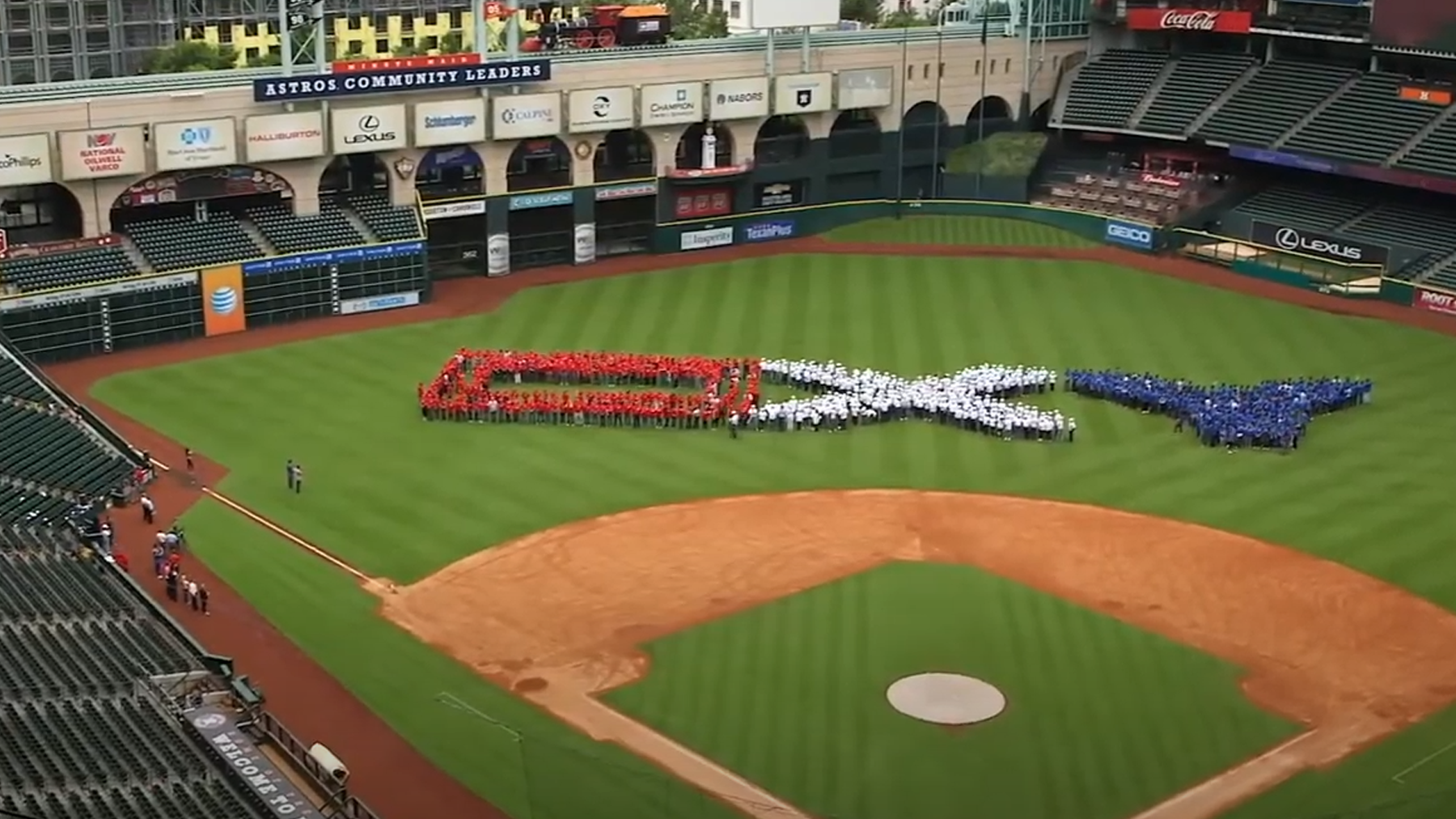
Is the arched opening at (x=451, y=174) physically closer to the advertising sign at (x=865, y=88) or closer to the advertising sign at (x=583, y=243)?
the advertising sign at (x=583, y=243)

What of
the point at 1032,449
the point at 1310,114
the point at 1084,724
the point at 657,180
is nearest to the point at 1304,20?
the point at 1310,114

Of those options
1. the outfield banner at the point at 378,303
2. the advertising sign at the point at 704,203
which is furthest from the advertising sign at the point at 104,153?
the advertising sign at the point at 704,203

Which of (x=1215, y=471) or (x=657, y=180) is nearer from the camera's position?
(x=1215, y=471)

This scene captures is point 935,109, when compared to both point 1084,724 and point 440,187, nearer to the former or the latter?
point 440,187

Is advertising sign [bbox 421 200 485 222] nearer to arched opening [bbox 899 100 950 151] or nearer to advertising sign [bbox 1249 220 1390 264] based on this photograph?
arched opening [bbox 899 100 950 151]

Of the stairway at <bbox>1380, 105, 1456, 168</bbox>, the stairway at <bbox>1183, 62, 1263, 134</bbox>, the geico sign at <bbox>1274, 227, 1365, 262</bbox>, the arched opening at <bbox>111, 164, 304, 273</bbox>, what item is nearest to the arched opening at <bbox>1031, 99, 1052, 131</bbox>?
the stairway at <bbox>1183, 62, 1263, 134</bbox>

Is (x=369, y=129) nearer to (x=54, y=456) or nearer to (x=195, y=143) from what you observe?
(x=195, y=143)
